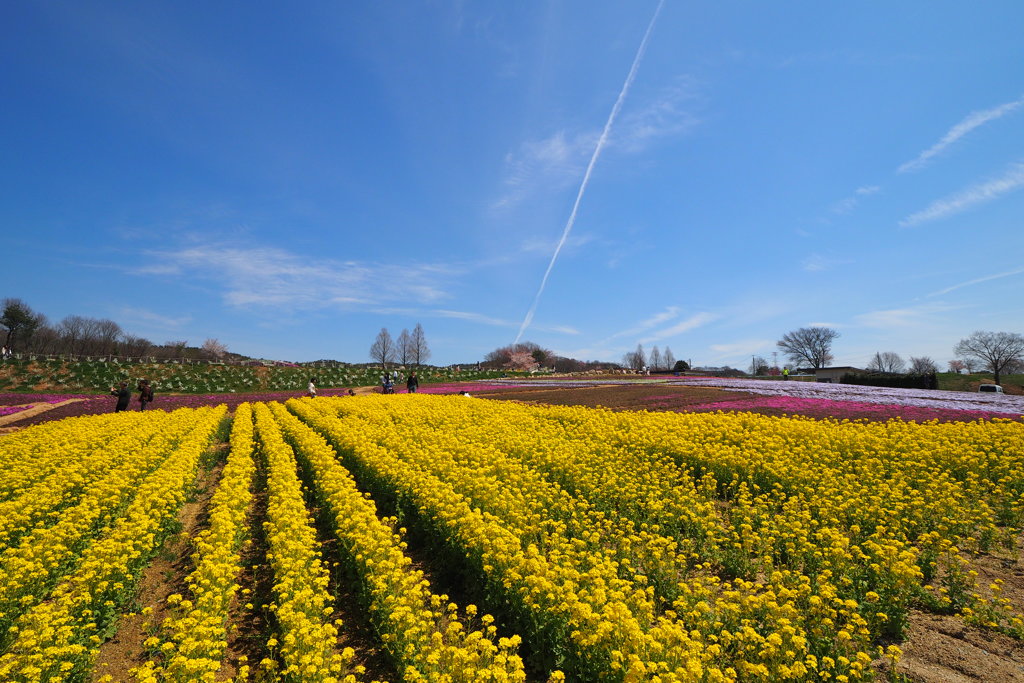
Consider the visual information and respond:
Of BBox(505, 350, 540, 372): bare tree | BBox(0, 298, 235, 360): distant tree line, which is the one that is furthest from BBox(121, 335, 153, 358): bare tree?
BBox(505, 350, 540, 372): bare tree

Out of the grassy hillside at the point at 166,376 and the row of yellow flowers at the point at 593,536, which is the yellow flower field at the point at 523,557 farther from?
the grassy hillside at the point at 166,376

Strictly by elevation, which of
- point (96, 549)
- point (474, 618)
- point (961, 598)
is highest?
point (96, 549)

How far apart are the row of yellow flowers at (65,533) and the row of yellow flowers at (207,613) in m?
1.84

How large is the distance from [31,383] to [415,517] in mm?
49295

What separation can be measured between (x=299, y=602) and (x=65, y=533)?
5049mm

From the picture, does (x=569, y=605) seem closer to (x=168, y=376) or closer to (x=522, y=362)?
(x=168, y=376)

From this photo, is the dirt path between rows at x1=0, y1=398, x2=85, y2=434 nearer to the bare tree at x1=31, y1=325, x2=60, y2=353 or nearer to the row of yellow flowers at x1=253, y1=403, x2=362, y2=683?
the row of yellow flowers at x1=253, y1=403, x2=362, y2=683

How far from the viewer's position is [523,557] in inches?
255

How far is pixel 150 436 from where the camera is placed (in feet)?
56.1

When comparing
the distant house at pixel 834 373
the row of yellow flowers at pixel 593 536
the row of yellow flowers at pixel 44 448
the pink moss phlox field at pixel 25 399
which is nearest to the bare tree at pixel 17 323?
the pink moss phlox field at pixel 25 399

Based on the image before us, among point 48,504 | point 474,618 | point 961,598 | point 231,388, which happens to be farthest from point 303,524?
point 231,388

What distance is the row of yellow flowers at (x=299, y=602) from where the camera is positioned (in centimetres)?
474

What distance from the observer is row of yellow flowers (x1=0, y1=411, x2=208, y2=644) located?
6230mm

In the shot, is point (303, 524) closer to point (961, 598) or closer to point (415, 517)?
point (415, 517)
